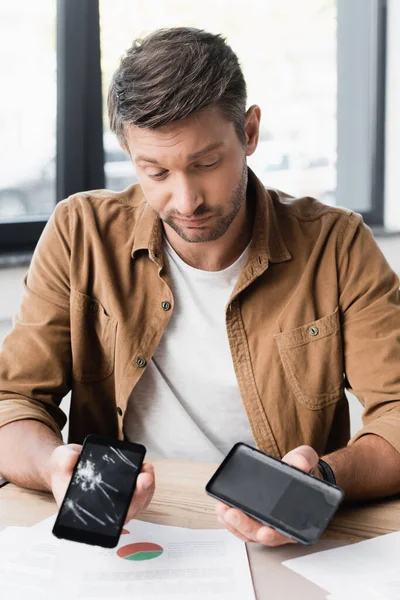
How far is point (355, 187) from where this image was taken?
3.23 m

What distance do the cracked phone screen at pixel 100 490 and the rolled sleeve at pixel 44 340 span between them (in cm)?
37

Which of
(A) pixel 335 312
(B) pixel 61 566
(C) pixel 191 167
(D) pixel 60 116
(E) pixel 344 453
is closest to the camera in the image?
(B) pixel 61 566

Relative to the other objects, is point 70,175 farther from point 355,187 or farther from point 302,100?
point 355,187

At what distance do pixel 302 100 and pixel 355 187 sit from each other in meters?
0.45

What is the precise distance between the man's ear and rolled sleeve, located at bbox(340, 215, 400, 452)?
0.83ft

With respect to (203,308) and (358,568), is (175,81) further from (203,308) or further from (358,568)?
(358,568)

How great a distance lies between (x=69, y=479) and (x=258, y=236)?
681mm

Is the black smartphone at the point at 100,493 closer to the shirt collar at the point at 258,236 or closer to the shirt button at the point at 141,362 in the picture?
the shirt button at the point at 141,362

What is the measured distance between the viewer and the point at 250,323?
4.85 ft

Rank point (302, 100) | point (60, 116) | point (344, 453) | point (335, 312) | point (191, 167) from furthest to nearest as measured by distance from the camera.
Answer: point (302, 100)
point (60, 116)
point (335, 312)
point (191, 167)
point (344, 453)

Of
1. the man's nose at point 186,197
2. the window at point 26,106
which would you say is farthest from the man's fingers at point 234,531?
the window at point 26,106

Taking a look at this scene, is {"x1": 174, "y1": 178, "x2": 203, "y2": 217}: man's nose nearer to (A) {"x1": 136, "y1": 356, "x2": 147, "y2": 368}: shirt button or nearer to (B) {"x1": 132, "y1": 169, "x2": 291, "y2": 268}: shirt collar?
(B) {"x1": 132, "y1": 169, "x2": 291, "y2": 268}: shirt collar

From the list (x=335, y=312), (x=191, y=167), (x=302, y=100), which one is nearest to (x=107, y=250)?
(x=191, y=167)

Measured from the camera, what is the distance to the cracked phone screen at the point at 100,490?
3.11 feet
